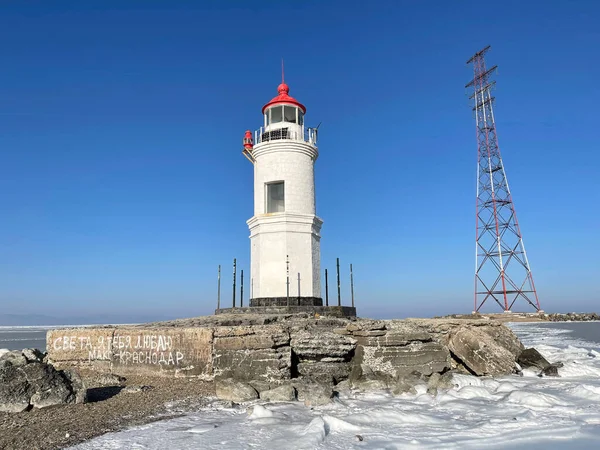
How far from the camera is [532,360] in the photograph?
35.1 feet

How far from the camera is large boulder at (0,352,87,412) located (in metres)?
6.71

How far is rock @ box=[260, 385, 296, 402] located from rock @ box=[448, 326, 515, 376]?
4308 mm

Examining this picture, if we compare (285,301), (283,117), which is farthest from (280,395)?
(283,117)

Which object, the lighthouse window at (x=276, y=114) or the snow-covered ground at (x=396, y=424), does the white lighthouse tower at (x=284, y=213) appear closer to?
the lighthouse window at (x=276, y=114)

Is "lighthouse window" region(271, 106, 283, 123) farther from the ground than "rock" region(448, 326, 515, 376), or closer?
farther from the ground

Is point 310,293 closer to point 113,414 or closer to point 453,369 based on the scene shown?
point 453,369

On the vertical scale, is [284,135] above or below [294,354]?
above

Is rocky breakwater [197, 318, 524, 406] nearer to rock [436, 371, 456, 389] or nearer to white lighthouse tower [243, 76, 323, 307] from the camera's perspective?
rock [436, 371, 456, 389]

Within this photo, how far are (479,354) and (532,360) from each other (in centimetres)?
193

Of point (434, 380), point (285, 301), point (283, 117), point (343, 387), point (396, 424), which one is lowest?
point (396, 424)

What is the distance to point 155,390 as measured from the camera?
328 inches

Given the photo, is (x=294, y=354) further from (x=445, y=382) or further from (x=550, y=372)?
(x=550, y=372)

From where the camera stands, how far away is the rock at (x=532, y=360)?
1048 centimetres

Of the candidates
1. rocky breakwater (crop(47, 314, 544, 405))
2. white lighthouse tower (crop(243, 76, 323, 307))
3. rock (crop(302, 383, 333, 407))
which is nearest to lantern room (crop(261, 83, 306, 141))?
white lighthouse tower (crop(243, 76, 323, 307))
